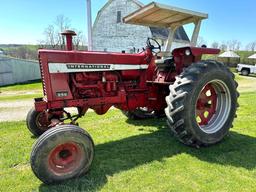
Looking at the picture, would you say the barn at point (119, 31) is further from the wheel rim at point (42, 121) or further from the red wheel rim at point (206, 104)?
the wheel rim at point (42, 121)

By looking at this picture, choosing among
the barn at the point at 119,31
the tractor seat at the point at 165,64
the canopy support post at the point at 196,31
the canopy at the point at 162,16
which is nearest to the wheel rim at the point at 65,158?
the tractor seat at the point at 165,64

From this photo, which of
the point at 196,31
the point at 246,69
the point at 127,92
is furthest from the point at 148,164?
the point at 246,69

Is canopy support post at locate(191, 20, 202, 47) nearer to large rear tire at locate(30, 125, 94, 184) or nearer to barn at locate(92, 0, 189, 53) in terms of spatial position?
large rear tire at locate(30, 125, 94, 184)

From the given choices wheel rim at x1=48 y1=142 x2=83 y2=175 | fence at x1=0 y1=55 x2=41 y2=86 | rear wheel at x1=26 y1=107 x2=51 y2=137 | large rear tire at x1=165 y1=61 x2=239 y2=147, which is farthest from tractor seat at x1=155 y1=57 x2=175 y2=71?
fence at x1=0 y1=55 x2=41 y2=86

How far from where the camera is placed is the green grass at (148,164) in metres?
2.82

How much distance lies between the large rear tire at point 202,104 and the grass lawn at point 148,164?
277 millimetres

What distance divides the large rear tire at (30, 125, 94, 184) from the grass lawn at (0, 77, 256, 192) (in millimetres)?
126

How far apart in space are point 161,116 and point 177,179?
8.76ft

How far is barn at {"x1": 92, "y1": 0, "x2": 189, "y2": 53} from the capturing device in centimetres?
2064

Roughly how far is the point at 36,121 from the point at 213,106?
135 inches

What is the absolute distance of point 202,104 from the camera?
4191 mm

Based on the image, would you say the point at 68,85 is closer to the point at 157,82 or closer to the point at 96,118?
the point at 157,82

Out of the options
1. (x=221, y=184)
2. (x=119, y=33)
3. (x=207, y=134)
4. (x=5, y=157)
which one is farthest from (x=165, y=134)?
(x=119, y=33)

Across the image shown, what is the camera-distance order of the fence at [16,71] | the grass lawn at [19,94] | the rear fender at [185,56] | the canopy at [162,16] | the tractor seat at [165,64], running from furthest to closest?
the fence at [16,71] < the grass lawn at [19,94] < the tractor seat at [165,64] < the rear fender at [185,56] < the canopy at [162,16]
